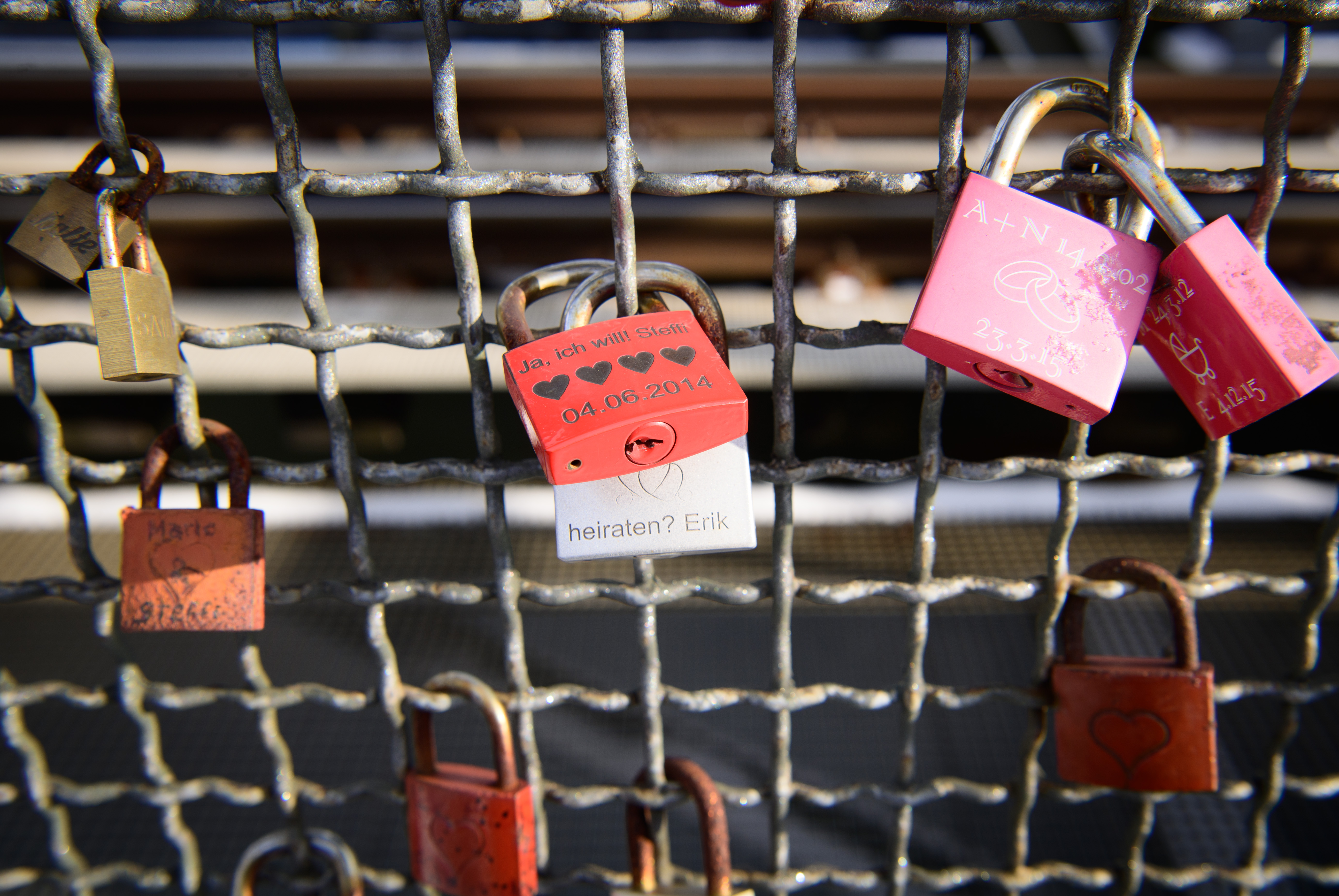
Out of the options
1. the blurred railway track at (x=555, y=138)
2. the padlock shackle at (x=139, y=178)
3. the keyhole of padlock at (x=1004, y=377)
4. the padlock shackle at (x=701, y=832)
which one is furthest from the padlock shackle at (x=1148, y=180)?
the blurred railway track at (x=555, y=138)

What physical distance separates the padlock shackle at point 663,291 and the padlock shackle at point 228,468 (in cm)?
30

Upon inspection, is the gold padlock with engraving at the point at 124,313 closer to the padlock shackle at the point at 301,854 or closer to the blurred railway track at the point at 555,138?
the padlock shackle at the point at 301,854

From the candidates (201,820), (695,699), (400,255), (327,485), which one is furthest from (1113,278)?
(400,255)

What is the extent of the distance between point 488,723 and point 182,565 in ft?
0.91

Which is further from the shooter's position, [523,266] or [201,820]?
[523,266]

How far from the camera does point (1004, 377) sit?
0.50 m

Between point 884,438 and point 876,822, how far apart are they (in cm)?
125

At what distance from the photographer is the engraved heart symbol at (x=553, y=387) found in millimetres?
469

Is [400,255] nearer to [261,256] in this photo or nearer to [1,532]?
[261,256]

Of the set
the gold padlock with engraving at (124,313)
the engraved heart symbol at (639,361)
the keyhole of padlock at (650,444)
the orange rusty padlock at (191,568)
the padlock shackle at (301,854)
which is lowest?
the padlock shackle at (301,854)

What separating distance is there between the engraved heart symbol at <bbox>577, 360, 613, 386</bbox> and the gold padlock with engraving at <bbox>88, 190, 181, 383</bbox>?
0.30m

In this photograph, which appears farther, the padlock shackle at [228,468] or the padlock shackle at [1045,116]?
the padlock shackle at [228,468]

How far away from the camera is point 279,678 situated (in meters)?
1.09

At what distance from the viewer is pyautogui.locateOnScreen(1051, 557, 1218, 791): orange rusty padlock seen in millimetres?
636
